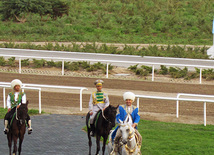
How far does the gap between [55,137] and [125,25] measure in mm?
27507

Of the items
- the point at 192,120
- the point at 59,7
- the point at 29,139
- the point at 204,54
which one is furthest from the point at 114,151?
the point at 59,7

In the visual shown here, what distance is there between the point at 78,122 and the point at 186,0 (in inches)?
1341

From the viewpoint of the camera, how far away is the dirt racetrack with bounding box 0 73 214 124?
15.3 meters

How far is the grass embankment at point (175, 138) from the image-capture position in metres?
10.4

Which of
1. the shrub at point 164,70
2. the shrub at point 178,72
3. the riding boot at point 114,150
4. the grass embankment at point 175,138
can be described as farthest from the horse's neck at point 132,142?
the shrub at point 164,70

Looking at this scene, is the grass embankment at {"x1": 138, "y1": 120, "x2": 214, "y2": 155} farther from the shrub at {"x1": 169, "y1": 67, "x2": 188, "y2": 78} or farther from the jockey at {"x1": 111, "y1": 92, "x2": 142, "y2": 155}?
the shrub at {"x1": 169, "y1": 67, "x2": 188, "y2": 78}

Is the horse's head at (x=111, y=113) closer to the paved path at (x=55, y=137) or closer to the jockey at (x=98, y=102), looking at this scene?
the jockey at (x=98, y=102)

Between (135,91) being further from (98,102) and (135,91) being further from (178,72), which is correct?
(98,102)

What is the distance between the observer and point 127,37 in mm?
36656

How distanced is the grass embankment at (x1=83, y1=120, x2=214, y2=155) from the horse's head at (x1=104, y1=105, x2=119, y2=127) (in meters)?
1.09

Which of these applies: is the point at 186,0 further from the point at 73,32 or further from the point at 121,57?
the point at 121,57

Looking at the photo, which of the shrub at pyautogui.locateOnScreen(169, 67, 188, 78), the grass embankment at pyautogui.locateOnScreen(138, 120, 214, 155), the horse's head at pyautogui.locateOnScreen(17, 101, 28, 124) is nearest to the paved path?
the horse's head at pyautogui.locateOnScreen(17, 101, 28, 124)

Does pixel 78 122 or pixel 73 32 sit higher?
pixel 73 32

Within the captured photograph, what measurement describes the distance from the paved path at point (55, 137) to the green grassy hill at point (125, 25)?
20.8m
